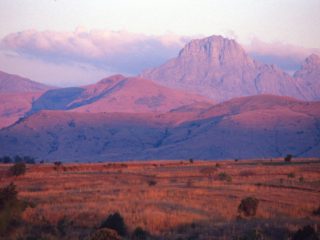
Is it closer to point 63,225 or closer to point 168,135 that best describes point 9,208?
point 63,225

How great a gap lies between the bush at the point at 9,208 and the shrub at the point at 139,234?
14.6 feet

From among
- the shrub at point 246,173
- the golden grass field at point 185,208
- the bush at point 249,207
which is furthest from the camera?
the shrub at point 246,173

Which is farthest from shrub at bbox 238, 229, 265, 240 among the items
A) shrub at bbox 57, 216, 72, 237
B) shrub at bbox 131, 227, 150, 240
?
shrub at bbox 57, 216, 72, 237

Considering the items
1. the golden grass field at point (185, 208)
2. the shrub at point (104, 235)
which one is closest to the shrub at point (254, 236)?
the golden grass field at point (185, 208)

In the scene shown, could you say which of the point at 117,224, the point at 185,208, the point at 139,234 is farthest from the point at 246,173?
the point at 117,224

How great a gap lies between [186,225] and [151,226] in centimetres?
129

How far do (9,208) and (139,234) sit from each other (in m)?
5.14

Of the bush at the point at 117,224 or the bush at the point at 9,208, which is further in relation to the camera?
the bush at the point at 9,208

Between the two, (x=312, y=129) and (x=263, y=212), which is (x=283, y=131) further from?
(x=263, y=212)

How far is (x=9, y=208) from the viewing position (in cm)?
2098

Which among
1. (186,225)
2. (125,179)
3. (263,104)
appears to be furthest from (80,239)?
(263,104)

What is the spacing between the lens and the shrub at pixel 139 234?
18.9 metres

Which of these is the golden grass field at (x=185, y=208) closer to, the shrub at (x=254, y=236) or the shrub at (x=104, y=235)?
the shrub at (x=254, y=236)

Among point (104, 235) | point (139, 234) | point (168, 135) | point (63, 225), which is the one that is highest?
point (168, 135)
